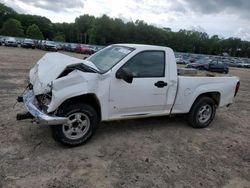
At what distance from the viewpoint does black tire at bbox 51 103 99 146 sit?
459cm

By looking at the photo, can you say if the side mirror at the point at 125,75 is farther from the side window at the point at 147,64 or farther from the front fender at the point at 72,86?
Result: the front fender at the point at 72,86

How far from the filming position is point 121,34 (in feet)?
424

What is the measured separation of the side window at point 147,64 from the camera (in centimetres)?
530

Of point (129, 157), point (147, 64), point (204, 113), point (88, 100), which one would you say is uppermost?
point (147, 64)

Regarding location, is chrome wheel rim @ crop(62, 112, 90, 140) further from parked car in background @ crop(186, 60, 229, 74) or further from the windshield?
parked car in background @ crop(186, 60, 229, 74)

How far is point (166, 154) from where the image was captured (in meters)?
4.92

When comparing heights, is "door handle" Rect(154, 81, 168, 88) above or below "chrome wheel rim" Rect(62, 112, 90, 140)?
above

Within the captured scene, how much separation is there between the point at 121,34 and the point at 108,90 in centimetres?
12715

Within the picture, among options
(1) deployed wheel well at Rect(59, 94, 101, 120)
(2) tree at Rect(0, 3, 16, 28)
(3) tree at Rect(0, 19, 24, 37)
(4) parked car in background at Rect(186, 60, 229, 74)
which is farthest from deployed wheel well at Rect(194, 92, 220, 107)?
(2) tree at Rect(0, 3, 16, 28)

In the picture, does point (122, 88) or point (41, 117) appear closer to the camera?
point (41, 117)

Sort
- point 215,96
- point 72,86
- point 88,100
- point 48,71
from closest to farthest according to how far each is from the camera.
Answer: point 72,86 < point 48,71 < point 88,100 < point 215,96

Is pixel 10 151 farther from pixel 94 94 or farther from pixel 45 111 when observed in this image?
pixel 94 94

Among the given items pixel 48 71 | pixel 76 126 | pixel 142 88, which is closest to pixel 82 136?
pixel 76 126

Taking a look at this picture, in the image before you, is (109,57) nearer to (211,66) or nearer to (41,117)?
(41,117)
